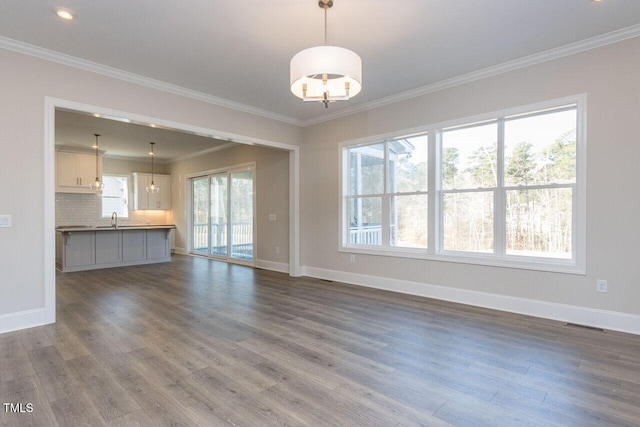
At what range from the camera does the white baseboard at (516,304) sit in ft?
10.5

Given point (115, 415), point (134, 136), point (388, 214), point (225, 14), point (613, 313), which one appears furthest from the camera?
point (134, 136)

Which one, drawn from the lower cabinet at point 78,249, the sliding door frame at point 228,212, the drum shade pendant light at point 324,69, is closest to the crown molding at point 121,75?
Answer: the sliding door frame at point 228,212

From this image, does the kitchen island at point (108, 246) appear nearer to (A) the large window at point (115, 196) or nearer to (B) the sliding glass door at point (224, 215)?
(B) the sliding glass door at point (224, 215)

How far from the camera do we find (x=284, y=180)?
6.61m

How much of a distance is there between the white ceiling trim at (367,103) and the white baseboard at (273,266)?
2866 millimetres

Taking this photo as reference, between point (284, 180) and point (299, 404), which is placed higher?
point (284, 180)

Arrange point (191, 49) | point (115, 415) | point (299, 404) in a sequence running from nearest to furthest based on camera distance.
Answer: point (115, 415), point (299, 404), point (191, 49)

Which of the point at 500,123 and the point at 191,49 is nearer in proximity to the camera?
the point at 191,49

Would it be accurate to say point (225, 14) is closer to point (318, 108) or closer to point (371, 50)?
point (371, 50)

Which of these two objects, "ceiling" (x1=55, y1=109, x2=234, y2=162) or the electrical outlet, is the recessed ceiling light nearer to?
"ceiling" (x1=55, y1=109, x2=234, y2=162)

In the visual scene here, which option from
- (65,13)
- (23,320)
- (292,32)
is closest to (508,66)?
(292,32)

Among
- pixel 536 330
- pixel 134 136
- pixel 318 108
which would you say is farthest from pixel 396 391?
pixel 134 136

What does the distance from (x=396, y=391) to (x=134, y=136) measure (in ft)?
23.5

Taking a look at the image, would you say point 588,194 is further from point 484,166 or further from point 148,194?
point 148,194
